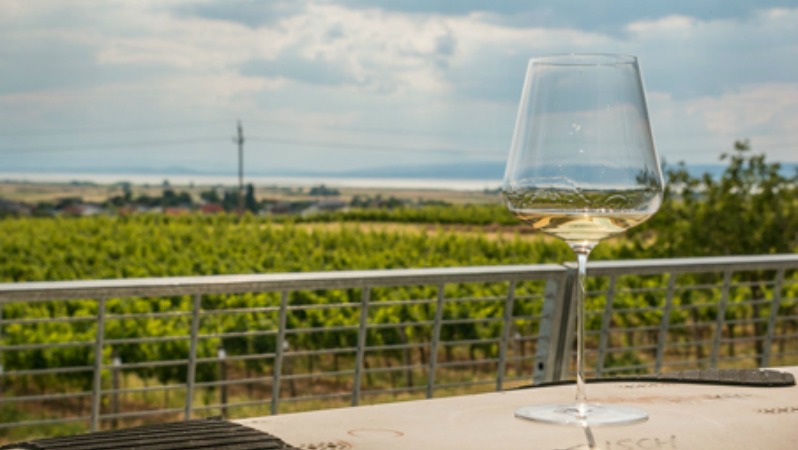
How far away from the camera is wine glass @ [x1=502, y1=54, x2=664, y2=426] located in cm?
103

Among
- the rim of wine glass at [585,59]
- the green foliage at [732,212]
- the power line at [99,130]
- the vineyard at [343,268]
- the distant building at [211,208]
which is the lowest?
the vineyard at [343,268]

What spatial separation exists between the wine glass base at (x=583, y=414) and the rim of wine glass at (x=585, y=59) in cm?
34

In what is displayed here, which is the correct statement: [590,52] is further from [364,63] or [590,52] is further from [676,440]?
[364,63]

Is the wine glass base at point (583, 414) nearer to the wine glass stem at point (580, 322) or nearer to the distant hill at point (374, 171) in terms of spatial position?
the wine glass stem at point (580, 322)

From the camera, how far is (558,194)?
3.47 feet

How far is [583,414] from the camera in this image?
3.71 feet

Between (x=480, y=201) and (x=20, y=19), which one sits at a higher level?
(x=20, y=19)

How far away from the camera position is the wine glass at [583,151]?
3.39ft

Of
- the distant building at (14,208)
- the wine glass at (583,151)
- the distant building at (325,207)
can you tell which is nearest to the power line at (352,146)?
the distant building at (325,207)

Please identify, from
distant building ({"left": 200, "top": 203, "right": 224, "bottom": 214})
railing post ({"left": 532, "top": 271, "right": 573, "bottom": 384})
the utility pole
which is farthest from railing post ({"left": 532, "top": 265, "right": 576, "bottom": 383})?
the utility pole

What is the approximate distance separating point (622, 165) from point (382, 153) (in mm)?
68674

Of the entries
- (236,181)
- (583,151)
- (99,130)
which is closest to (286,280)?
(583,151)

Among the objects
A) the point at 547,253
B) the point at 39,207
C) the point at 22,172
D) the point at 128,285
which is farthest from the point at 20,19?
the point at 128,285

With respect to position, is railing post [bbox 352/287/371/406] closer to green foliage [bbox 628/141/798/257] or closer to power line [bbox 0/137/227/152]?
green foliage [bbox 628/141/798/257]
